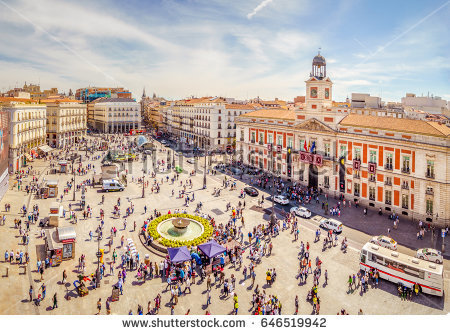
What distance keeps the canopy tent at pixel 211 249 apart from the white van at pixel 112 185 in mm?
24230

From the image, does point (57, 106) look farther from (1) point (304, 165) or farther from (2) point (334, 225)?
(2) point (334, 225)

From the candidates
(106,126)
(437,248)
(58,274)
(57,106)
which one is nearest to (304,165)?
(437,248)

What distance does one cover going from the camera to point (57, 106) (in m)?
84.8

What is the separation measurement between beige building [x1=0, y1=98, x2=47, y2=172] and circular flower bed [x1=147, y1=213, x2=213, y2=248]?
3510 cm

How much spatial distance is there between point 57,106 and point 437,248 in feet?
286

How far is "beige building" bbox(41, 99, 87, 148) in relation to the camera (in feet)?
276

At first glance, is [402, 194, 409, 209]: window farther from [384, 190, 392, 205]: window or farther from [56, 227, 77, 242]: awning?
[56, 227, 77, 242]: awning

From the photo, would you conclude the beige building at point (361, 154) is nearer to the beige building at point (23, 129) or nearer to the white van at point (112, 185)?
the white van at point (112, 185)

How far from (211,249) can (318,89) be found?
3253 cm

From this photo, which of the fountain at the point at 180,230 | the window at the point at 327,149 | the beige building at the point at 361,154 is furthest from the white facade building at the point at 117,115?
the fountain at the point at 180,230

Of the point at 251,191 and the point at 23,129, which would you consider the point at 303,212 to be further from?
the point at 23,129

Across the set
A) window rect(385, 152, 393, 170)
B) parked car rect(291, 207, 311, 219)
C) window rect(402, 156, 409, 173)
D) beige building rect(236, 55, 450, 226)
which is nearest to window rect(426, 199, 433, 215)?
beige building rect(236, 55, 450, 226)

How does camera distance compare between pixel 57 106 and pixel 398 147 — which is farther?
pixel 57 106

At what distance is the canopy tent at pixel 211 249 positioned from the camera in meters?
26.1
